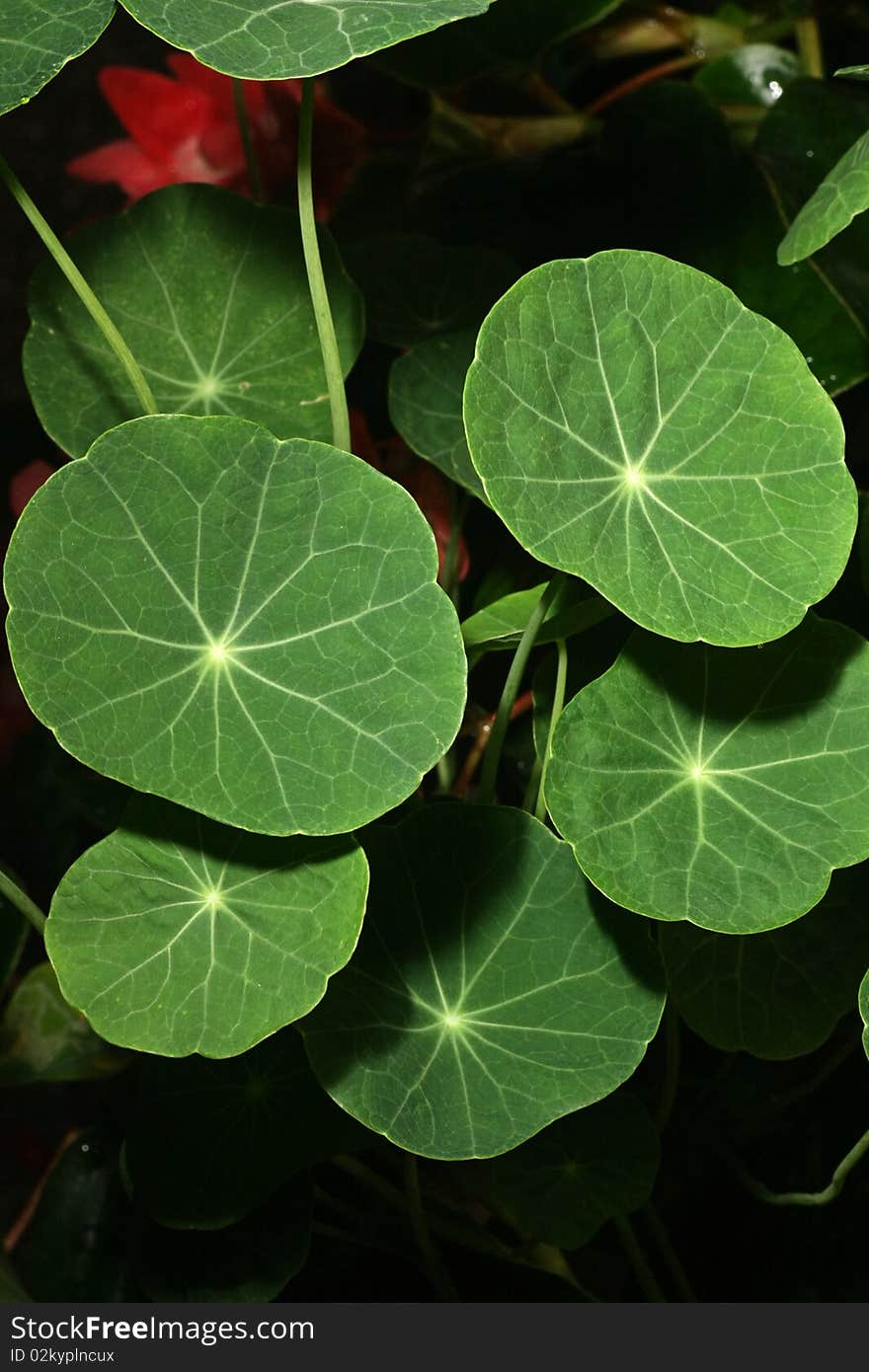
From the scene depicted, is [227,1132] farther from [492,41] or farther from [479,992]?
[492,41]

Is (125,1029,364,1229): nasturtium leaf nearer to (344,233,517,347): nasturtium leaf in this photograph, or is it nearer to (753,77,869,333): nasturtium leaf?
(344,233,517,347): nasturtium leaf

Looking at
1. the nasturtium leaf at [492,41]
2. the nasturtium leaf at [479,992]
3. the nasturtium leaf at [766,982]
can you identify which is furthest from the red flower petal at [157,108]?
the nasturtium leaf at [766,982]

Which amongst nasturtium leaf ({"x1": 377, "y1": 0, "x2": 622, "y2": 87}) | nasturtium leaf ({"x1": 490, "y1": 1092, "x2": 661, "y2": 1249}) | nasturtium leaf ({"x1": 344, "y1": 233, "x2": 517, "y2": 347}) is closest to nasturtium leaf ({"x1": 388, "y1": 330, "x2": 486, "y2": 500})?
nasturtium leaf ({"x1": 344, "y1": 233, "x2": 517, "y2": 347})

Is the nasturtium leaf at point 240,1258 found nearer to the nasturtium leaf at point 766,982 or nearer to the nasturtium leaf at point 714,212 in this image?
the nasturtium leaf at point 766,982

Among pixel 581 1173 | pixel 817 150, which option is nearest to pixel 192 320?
pixel 817 150

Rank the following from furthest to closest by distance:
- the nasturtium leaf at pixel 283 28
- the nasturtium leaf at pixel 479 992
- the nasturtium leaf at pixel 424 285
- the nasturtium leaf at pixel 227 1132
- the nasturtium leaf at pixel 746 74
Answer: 1. the nasturtium leaf at pixel 746 74
2. the nasturtium leaf at pixel 424 285
3. the nasturtium leaf at pixel 227 1132
4. the nasturtium leaf at pixel 479 992
5. the nasturtium leaf at pixel 283 28

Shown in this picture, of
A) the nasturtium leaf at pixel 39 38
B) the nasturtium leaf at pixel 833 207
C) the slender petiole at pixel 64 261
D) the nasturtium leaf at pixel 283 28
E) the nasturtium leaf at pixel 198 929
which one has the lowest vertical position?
the nasturtium leaf at pixel 198 929

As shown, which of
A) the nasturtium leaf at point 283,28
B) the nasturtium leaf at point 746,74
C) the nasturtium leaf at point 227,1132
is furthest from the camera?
the nasturtium leaf at point 746,74
